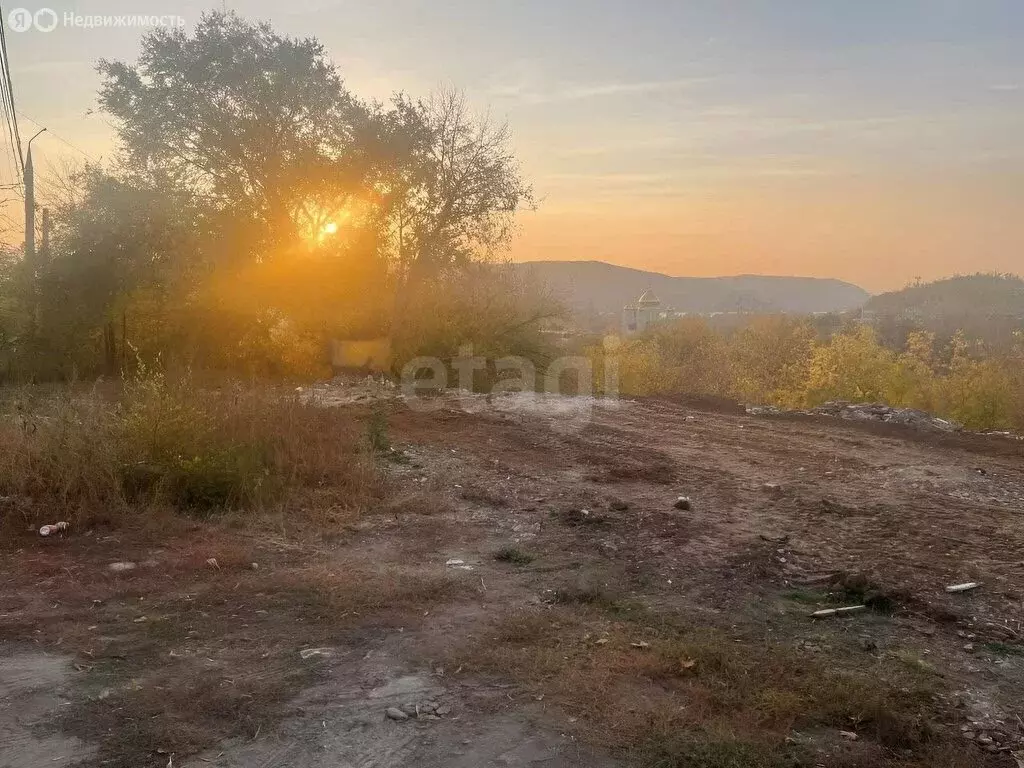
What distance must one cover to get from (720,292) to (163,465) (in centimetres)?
7726

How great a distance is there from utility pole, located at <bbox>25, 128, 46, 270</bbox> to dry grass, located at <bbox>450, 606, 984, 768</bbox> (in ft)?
44.7

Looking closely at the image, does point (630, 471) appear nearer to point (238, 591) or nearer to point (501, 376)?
point (238, 591)

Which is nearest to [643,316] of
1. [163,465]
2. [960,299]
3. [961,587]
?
[960,299]

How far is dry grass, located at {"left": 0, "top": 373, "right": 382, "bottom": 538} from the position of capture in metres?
5.27

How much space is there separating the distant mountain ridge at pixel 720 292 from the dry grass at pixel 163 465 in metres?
49.2

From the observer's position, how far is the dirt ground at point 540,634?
2.82 m

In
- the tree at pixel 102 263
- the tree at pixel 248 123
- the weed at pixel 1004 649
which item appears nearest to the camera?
the weed at pixel 1004 649

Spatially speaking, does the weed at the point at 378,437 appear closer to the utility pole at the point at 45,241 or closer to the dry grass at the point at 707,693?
the dry grass at the point at 707,693

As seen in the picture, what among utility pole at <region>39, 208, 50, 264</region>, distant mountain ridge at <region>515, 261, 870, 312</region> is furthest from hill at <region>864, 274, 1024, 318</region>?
utility pole at <region>39, 208, 50, 264</region>

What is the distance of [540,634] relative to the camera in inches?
148

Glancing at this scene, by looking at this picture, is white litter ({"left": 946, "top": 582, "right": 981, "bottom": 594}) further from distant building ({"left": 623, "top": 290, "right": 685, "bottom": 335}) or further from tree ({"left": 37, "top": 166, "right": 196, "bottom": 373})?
distant building ({"left": 623, "top": 290, "right": 685, "bottom": 335})

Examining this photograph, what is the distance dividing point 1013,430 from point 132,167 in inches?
691
